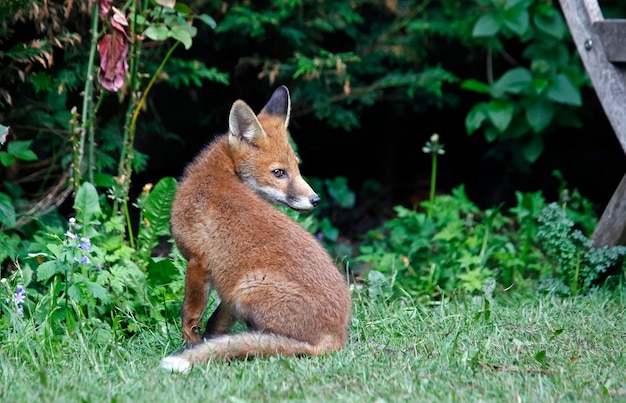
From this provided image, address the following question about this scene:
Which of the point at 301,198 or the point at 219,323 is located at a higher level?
the point at 301,198

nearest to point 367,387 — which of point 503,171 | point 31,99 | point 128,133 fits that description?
point 128,133

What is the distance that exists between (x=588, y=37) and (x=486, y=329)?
2.39 metres

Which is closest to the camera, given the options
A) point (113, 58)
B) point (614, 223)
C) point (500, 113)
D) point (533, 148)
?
point (113, 58)

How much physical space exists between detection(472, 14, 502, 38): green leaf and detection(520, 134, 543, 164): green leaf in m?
1.20

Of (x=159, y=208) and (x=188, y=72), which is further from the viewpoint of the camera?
(x=188, y=72)

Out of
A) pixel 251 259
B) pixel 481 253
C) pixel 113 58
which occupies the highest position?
pixel 113 58

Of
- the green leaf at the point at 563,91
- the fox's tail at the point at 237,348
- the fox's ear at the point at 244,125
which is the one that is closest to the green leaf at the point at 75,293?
the fox's tail at the point at 237,348

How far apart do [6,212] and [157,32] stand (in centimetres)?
168

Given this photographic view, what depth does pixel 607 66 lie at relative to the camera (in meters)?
6.00

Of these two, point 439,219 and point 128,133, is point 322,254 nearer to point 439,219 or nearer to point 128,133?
point 128,133

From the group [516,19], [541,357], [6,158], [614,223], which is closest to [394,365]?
[541,357]

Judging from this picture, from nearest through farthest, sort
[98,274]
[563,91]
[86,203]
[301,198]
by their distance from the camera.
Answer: [301,198] < [98,274] < [86,203] < [563,91]

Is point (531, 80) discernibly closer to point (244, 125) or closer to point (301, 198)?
point (301, 198)

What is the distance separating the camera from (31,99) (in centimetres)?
676
